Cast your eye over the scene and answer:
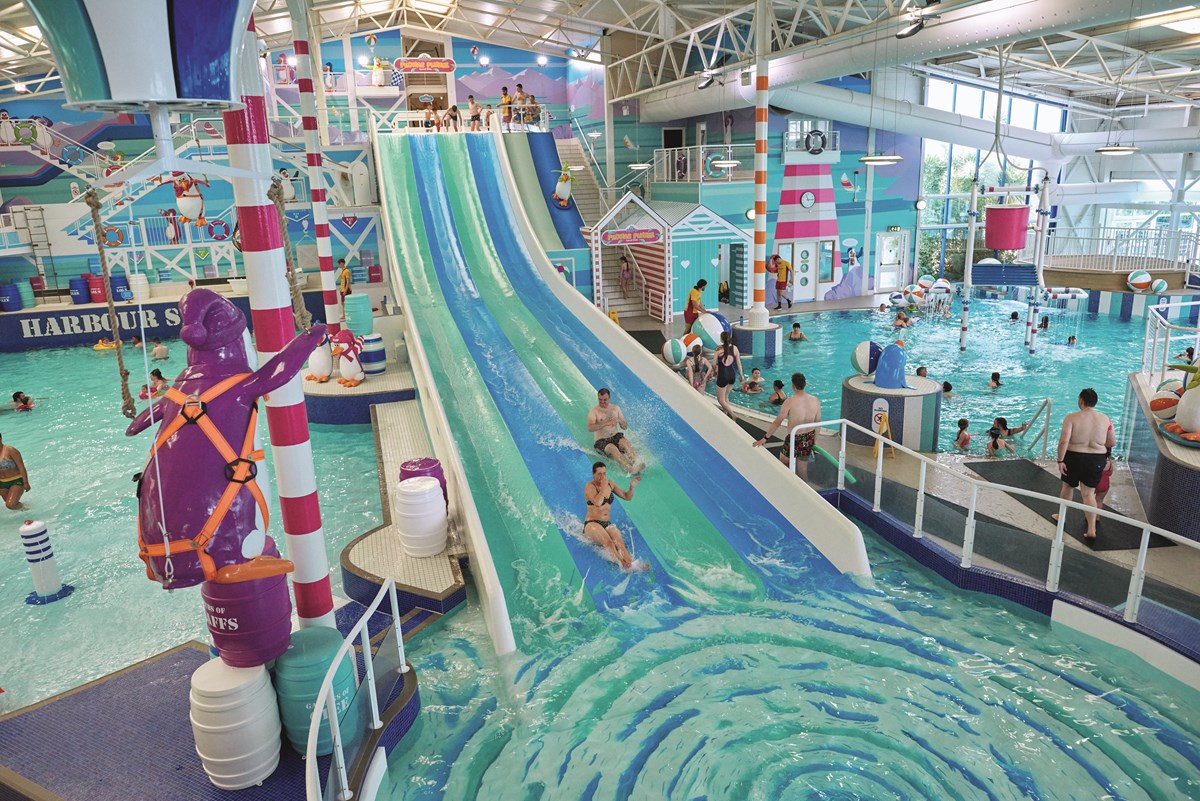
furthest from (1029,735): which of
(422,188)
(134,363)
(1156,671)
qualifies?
(134,363)

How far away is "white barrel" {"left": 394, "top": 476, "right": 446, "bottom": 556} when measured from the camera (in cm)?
611

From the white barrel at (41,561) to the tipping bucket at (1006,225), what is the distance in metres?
10.2

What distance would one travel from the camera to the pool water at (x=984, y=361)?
36.0 ft

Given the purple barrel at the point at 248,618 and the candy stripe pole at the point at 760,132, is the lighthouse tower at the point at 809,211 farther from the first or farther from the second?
the purple barrel at the point at 248,618

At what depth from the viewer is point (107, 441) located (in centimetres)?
1044

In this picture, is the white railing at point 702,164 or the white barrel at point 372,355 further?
the white railing at point 702,164

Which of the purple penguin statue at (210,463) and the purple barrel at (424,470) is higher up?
the purple penguin statue at (210,463)

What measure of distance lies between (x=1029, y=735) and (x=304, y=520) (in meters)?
3.82

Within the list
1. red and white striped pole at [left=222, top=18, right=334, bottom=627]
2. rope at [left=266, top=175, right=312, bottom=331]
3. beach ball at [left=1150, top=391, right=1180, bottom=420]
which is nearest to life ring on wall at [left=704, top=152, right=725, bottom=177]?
beach ball at [left=1150, top=391, right=1180, bottom=420]

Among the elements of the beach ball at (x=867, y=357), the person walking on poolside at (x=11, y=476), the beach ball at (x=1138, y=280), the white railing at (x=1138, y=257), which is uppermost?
the white railing at (x=1138, y=257)

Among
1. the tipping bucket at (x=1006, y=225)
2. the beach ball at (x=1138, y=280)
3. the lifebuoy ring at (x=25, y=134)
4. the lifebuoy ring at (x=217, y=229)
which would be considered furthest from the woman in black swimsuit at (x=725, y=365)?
the lifebuoy ring at (x=25, y=134)

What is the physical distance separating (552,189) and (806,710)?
11919mm

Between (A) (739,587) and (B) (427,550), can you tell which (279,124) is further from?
(A) (739,587)

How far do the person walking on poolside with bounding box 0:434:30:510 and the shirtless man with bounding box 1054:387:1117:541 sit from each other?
942 centimetres
